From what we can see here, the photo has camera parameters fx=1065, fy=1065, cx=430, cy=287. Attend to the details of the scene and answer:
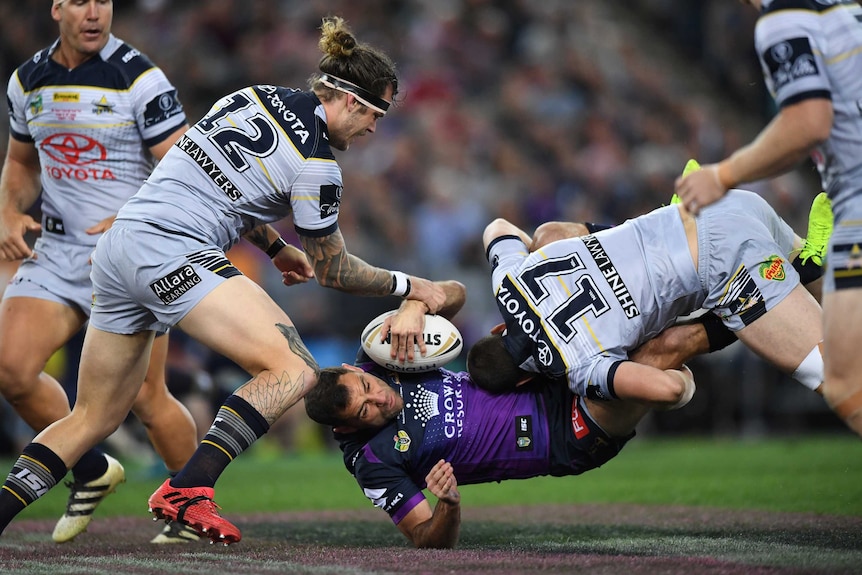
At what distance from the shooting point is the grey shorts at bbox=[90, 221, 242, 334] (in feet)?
15.8

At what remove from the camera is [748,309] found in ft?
17.3

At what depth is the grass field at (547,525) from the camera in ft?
15.0

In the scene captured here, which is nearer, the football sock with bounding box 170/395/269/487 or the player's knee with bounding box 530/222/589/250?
the football sock with bounding box 170/395/269/487

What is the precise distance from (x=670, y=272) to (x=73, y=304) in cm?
342

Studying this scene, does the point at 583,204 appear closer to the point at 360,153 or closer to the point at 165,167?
the point at 360,153

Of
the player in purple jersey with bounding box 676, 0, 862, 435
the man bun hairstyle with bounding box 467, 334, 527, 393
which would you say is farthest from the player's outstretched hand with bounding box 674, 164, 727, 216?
the man bun hairstyle with bounding box 467, 334, 527, 393

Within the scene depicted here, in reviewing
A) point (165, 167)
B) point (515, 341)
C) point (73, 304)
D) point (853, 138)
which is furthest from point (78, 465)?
point (853, 138)

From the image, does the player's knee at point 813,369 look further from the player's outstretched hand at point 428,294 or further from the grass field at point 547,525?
the player's outstretched hand at point 428,294

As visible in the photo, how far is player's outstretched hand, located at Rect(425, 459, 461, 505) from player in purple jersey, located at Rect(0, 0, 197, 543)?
6.24ft

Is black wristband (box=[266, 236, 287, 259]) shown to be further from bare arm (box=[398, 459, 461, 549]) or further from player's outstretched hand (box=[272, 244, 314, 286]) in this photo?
bare arm (box=[398, 459, 461, 549])

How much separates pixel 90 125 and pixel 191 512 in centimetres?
264

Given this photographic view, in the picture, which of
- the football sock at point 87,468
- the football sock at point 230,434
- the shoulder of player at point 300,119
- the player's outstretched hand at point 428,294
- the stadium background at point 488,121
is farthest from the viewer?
the stadium background at point 488,121

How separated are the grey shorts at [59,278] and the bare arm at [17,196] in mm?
117

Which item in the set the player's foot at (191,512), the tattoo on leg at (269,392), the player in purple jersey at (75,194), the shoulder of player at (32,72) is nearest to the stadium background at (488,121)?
the player in purple jersey at (75,194)
